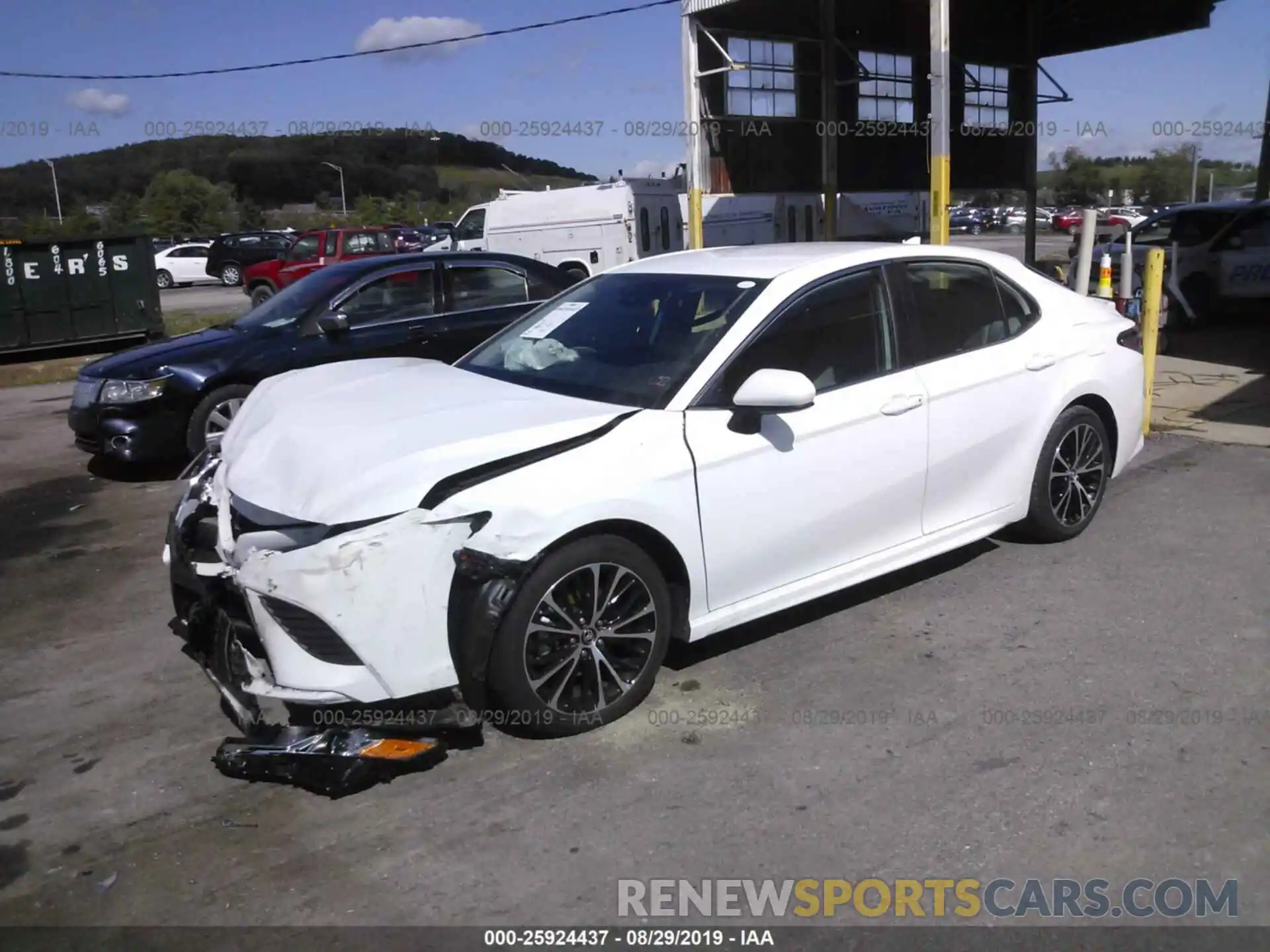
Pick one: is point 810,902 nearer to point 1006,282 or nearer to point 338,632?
point 338,632

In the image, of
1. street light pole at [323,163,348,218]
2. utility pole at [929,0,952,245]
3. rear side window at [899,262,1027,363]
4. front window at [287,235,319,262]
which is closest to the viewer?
rear side window at [899,262,1027,363]

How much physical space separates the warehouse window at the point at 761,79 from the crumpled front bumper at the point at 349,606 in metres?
12.8

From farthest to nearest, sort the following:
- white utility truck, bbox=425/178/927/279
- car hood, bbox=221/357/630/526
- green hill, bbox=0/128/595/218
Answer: green hill, bbox=0/128/595/218, white utility truck, bbox=425/178/927/279, car hood, bbox=221/357/630/526

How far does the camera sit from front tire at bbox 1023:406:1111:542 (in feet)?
18.0

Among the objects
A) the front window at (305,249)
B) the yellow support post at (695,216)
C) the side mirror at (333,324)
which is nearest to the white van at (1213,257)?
the yellow support post at (695,216)

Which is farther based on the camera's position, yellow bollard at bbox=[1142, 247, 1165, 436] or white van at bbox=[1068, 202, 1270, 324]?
white van at bbox=[1068, 202, 1270, 324]

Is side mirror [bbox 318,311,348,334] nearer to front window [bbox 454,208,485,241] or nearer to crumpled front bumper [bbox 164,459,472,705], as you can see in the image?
crumpled front bumper [bbox 164,459,472,705]

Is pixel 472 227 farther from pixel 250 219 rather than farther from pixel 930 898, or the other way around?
pixel 250 219

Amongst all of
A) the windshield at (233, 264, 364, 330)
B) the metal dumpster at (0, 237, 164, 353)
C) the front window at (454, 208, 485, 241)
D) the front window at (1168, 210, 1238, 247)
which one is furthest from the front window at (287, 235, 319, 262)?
the front window at (1168, 210, 1238, 247)

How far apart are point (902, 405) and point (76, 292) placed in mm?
14635

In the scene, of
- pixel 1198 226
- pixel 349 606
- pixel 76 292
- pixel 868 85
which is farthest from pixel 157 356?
pixel 868 85

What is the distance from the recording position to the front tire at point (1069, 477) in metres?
5.48

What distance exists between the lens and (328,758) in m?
3.47

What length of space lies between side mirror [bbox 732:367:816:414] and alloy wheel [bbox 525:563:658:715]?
2.58 feet
